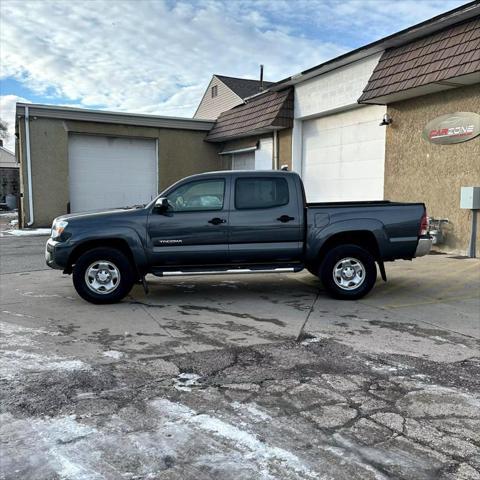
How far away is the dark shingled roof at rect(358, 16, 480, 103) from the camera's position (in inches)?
385

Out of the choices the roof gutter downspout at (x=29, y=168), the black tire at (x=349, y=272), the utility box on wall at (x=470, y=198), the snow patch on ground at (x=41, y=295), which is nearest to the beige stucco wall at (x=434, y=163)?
the utility box on wall at (x=470, y=198)

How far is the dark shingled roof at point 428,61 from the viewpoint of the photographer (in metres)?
9.78

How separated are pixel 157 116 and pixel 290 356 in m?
16.9

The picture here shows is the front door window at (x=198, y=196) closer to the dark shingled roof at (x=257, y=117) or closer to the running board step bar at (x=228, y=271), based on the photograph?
the running board step bar at (x=228, y=271)

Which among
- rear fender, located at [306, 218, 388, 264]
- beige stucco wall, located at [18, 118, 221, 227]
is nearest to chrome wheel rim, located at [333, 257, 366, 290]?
rear fender, located at [306, 218, 388, 264]

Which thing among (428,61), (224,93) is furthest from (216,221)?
(224,93)

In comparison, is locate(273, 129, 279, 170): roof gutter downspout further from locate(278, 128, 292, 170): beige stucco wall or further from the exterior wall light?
the exterior wall light

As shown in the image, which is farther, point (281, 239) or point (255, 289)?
point (255, 289)

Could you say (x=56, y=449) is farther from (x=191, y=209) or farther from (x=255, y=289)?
(x=255, y=289)

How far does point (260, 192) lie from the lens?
7.57 m

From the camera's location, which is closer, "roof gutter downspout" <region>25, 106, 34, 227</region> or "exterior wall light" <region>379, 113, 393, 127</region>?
"exterior wall light" <region>379, 113, 393, 127</region>

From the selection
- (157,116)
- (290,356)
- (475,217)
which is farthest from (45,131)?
(290,356)

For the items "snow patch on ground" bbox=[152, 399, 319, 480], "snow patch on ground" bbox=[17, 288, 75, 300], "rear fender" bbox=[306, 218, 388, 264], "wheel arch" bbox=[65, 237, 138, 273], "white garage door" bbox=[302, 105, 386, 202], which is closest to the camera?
"snow patch on ground" bbox=[152, 399, 319, 480]

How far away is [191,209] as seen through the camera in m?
7.38
